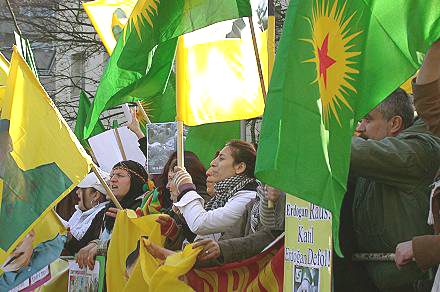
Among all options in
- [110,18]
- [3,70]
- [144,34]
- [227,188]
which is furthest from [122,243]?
[110,18]

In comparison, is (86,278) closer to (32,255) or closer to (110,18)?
(32,255)

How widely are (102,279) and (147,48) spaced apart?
1.99 meters

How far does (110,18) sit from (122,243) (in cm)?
249

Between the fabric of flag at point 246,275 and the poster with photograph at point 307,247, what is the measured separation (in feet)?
2.22

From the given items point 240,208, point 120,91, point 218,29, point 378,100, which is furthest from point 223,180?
point 378,100

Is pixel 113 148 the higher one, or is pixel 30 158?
pixel 30 158

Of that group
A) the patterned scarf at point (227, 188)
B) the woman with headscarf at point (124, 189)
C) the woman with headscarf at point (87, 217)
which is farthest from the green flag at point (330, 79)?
the woman with headscarf at point (87, 217)

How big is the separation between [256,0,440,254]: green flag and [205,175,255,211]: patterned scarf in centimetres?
219

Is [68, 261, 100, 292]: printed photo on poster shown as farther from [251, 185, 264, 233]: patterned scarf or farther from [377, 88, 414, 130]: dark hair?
[377, 88, 414, 130]: dark hair

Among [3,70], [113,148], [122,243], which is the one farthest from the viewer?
[113,148]

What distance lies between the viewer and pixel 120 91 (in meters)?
7.11

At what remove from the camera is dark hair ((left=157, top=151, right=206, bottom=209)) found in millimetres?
7691

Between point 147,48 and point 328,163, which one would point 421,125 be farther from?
point 147,48

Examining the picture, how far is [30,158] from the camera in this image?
7152 mm
